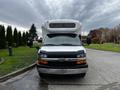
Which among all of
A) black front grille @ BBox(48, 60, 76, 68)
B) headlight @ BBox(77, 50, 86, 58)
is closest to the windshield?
headlight @ BBox(77, 50, 86, 58)

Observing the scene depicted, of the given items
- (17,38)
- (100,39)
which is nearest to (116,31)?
(100,39)

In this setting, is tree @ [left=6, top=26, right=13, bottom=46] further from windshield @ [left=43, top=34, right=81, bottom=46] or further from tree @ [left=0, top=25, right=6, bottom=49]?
windshield @ [left=43, top=34, right=81, bottom=46]

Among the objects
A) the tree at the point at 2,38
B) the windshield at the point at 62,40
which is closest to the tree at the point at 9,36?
the tree at the point at 2,38

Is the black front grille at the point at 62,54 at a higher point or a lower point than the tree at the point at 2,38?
lower

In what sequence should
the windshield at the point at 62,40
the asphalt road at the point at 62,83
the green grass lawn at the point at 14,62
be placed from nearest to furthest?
the asphalt road at the point at 62,83 → the windshield at the point at 62,40 → the green grass lawn at the point at 14,62

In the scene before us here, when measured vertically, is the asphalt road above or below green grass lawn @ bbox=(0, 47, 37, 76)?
below

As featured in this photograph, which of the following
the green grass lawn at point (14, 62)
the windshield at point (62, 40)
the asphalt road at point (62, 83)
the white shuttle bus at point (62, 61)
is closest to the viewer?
the asphalt road at point (62, 83)

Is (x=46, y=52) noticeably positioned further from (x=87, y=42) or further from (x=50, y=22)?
(x=87, y=42)

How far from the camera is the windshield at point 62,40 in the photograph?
36.0ft

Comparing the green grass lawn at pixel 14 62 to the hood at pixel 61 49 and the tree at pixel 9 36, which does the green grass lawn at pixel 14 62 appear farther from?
the tree at pixel 9 36

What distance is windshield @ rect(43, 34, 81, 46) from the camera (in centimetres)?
1096

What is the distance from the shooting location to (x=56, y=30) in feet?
37.6

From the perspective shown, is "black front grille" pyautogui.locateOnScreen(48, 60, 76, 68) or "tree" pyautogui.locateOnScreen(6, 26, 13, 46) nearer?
"black front grille" pyautogui.locateOnScreen(48, 60, 76, 68)

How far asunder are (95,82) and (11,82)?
3.27 m
